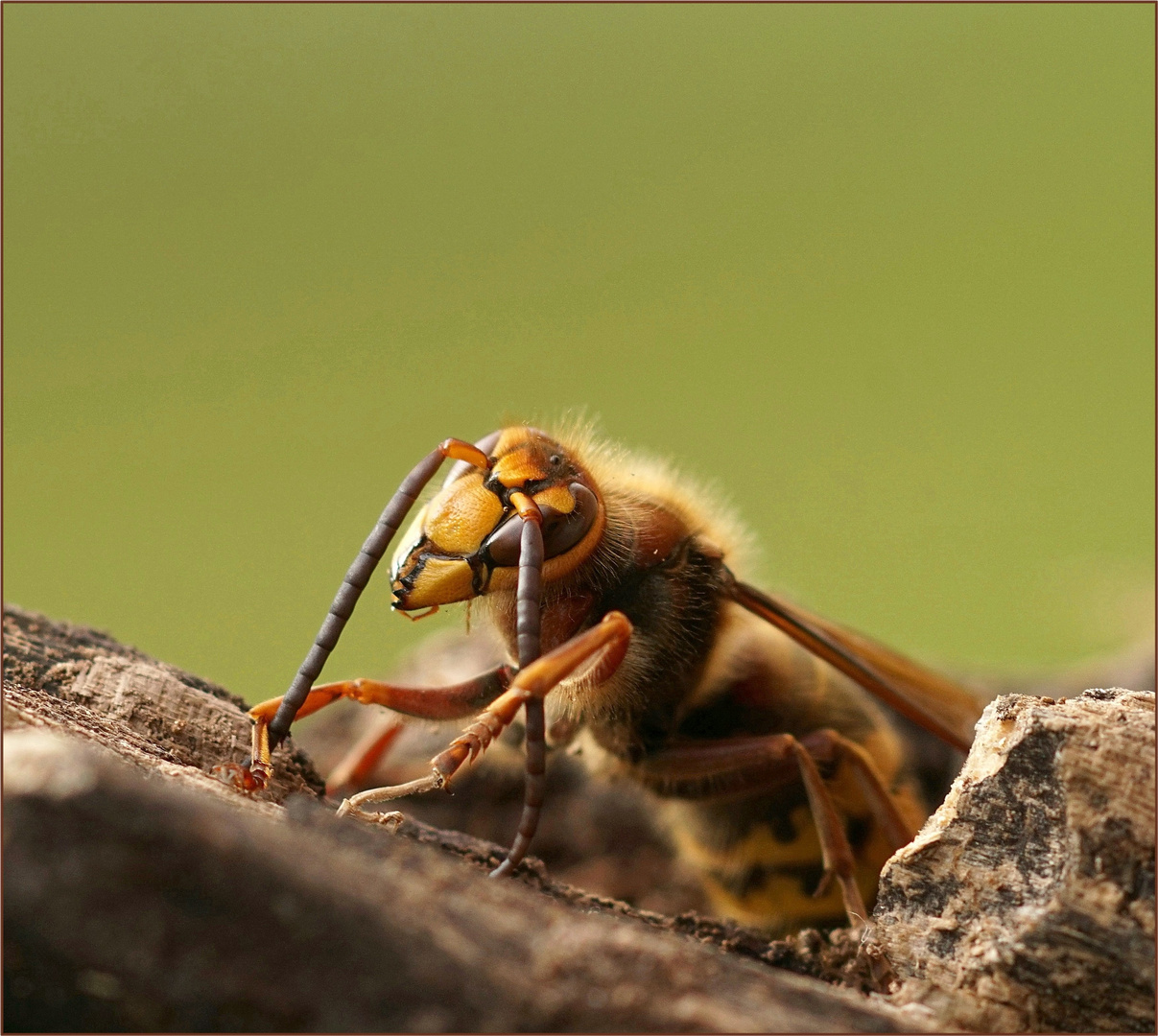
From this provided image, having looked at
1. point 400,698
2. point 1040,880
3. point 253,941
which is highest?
point 1040,880

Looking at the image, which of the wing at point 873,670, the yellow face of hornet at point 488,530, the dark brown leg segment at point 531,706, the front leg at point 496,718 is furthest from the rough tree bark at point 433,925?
the wing at point 873,670

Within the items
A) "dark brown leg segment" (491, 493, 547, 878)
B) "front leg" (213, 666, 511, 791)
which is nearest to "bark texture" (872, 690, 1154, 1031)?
A: "dark brown leg segment" (491, 493, 547, 878)

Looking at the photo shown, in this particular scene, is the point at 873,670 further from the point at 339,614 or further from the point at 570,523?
the point at 339,614

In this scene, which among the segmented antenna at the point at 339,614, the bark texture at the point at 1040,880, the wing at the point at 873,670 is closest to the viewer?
the bark texture at the point at 1040,880

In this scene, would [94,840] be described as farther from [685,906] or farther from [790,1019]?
[685,906]

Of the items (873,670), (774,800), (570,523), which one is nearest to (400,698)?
(570,523)

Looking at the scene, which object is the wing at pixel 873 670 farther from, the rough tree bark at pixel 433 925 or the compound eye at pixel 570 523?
the rough tree bark at pixel 433 925
